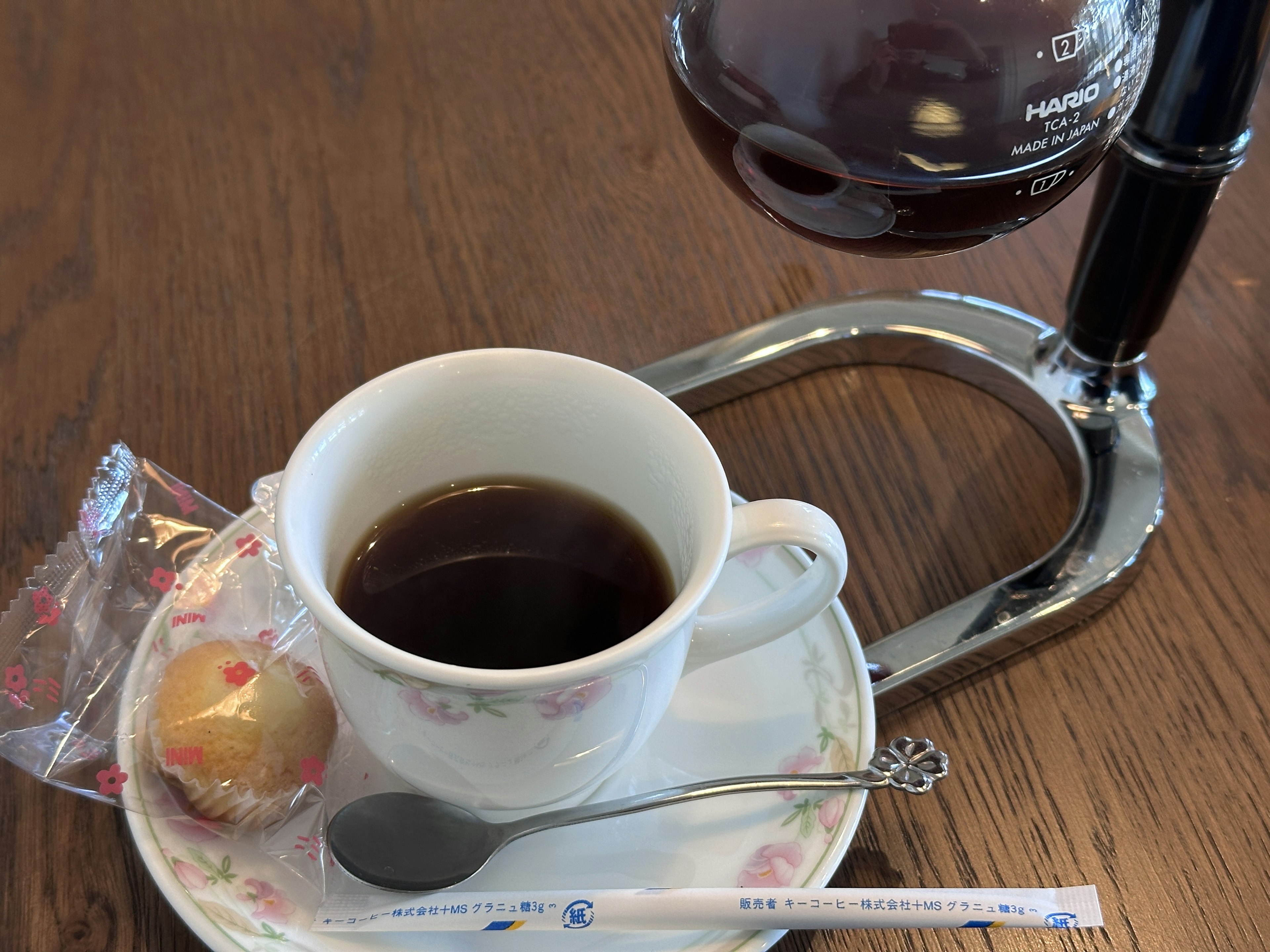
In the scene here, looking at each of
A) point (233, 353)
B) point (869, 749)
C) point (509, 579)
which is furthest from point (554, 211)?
point (869, 749)

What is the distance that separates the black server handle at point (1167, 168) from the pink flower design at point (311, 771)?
0.47m

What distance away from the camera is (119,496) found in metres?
0.52

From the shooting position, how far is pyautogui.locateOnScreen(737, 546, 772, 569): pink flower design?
1.82ft

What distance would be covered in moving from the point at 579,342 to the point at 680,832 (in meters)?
0.35

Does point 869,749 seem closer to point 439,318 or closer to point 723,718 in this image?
point 723,718

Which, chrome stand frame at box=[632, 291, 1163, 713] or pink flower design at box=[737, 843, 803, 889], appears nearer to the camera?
pink flower design at box=[737, 843, 803, 889]

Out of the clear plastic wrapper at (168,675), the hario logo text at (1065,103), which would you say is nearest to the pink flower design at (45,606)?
→ the clear plastic wrapper at (168,675)

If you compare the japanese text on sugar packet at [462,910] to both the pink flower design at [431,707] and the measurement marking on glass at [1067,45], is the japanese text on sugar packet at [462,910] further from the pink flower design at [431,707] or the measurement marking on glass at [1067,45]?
the measurement marking on glass at [1067,45]

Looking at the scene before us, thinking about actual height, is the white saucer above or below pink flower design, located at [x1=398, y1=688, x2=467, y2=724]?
below

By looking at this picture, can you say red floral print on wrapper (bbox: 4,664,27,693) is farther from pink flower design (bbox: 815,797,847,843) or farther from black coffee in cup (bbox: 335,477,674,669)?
pink flower design (bbox: 815,797,847,843)

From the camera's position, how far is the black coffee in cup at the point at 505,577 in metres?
0.48

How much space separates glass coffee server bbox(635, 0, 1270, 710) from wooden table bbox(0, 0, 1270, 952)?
0.02 m

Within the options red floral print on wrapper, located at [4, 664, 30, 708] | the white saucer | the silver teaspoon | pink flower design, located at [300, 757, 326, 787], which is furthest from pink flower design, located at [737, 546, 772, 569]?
red floral print on wrapper, located at [4, 664, 30, 708]

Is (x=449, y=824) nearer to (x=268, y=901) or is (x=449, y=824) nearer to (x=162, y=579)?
(x=268, y=901)
